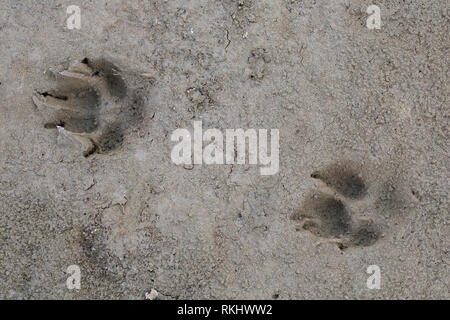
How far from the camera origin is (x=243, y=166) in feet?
7.15

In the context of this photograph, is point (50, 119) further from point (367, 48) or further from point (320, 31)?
point (367, 48)

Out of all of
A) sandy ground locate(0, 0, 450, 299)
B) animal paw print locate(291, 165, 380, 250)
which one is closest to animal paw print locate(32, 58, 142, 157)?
sandy ground locate(0, 0, 450, 299)

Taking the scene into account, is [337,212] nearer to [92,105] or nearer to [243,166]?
[243,166]

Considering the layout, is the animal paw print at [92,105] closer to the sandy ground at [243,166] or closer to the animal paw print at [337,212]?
the sandy ground at [243,166]

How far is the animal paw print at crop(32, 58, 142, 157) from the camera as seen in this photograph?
219 centimetres

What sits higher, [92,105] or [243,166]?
[92,105]

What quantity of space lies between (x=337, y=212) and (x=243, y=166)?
511mm

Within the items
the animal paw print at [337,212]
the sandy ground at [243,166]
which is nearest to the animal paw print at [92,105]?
the sandy ground at [243,166]

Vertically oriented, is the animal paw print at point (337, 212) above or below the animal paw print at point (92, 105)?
below

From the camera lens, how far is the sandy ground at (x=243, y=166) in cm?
216

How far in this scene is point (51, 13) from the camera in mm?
2219

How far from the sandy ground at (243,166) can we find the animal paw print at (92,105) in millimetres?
37

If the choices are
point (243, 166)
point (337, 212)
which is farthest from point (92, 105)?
point (337, 212)
